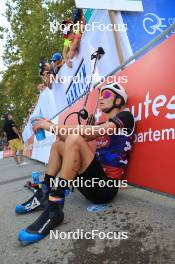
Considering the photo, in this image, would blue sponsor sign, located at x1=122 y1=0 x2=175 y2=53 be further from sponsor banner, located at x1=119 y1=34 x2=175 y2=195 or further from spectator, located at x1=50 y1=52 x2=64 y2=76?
spectator, located at x1=50 y1=52 x2=64 y2=76

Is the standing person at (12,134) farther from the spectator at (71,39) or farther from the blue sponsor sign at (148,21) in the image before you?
the blue sponsor sign at (148,21)

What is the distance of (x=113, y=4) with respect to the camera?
3838 millimetres

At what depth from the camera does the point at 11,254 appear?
220cm

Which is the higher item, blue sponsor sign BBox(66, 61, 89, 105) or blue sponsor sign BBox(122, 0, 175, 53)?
blue sponsor sign BBox(122, 0, 175, 53)

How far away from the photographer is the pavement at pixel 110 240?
193 cm

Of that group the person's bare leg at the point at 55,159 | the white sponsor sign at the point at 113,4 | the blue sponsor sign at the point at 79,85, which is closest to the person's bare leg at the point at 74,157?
the person's bare leg at the point at 55,159

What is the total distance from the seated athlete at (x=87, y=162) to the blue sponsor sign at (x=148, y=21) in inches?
51.5

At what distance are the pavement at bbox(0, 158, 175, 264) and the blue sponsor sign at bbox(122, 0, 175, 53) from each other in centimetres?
198

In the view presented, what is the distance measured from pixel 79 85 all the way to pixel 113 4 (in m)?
1.66

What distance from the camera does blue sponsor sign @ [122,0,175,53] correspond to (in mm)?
3910

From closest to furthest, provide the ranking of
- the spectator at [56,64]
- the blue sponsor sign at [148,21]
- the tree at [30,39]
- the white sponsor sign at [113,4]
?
the white sponsor sign at [113,4]
the blue sponsor sign at [148,21]
the spectator at [56,64]
the tree at [30,39]

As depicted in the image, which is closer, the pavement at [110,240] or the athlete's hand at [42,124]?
the pavement at [110,240]

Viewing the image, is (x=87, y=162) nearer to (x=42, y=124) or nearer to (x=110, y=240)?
(x=42, y=124)

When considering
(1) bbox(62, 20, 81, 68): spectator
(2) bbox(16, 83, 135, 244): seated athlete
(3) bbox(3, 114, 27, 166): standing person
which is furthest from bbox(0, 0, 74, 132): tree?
(2) bbox(16, 83, 135, 244): seated athlete
